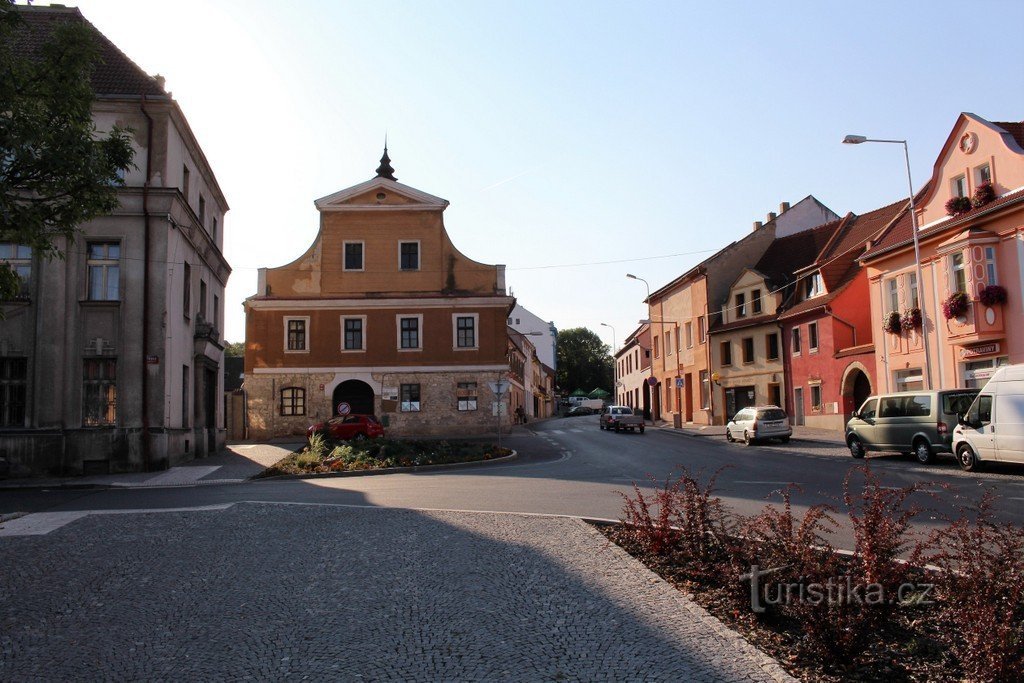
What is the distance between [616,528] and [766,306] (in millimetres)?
37410

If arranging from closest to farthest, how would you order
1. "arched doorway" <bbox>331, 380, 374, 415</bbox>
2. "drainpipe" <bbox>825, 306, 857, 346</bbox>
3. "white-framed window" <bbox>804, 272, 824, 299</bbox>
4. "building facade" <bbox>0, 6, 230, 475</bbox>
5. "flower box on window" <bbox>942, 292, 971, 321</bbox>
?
1. "building facade" <bbox>0, 6, 230, 475</bbox>
2. "flower box on window" <bbox>942, 292, 971, 321</bbox>
3. "drainpipe" <bbox>825, 306, 857, 346</bbox>
4. "white-framed window" <bbox>804, 272, 824, 299</bbox>
5. "arched doorway" <bbox>331, 380, 374, 415</bbox>

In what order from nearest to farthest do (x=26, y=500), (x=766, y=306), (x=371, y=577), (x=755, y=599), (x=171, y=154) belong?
(x=755, y=599)
(x=371, y=577)
(x=26, y=500)
(x=171, y=154)
(x=766, y=306)

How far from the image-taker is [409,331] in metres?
42.2

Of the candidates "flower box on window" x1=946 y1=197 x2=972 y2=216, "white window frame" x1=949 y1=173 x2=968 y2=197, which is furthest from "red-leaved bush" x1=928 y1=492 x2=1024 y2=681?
"white window frame" x1=949 y1=173 x2=968 y2=197

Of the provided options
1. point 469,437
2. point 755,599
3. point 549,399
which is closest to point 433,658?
point 755,599

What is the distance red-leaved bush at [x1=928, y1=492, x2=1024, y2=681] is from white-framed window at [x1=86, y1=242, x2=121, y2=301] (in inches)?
893

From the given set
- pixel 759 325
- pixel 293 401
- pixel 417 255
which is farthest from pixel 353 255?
pixel 759 325

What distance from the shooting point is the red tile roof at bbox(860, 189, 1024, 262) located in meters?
26.1

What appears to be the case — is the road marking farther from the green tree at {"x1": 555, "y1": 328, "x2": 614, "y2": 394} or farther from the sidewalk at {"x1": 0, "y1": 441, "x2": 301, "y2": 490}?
the green tree at {"x1": 555, "y1": 328, "x2": 614, "y2": 394}

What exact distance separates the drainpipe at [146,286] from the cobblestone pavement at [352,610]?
13.3 metres

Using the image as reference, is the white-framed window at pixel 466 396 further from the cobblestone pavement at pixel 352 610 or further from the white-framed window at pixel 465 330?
the cobblestone pavement at pixel 352 610

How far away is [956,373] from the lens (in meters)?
28.7

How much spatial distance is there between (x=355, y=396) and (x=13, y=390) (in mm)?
20978

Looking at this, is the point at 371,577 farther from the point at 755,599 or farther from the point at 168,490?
the point at 168,490
